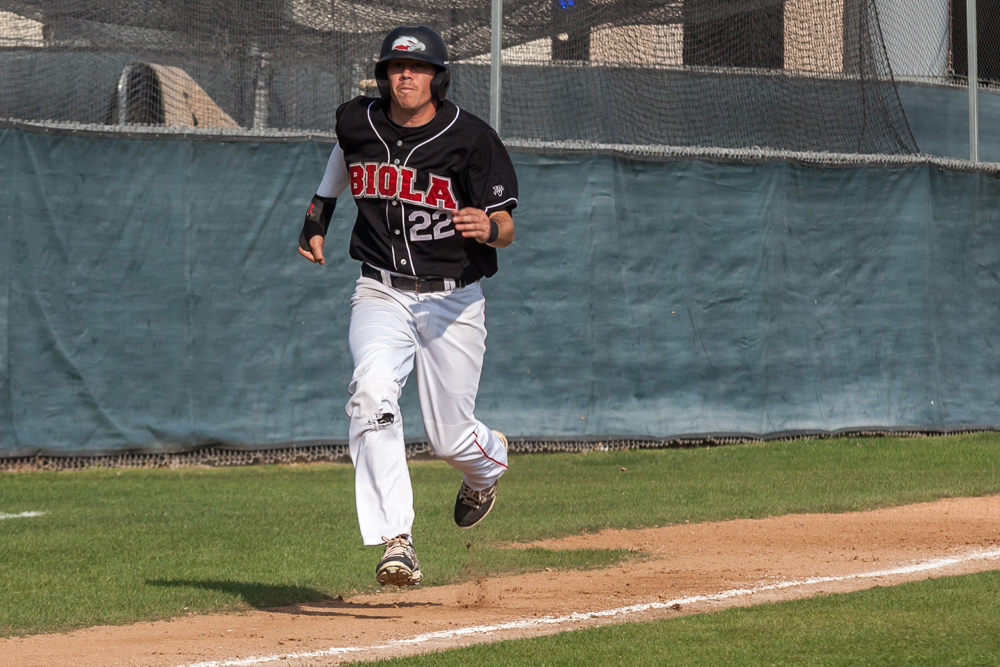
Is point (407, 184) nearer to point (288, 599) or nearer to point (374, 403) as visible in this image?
point (374, 403)

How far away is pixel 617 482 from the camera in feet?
31.6

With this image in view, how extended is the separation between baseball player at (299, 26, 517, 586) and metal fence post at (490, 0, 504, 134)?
177 inches

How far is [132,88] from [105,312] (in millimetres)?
1801

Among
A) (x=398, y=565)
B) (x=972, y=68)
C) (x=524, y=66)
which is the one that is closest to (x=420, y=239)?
(x=398, y=565)

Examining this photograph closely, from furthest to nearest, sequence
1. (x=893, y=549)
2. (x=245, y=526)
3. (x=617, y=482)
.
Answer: (x=617, y=482), (x=245, y=526), (x=893, y=549)

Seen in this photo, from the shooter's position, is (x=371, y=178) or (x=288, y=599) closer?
(x=371, y=178)

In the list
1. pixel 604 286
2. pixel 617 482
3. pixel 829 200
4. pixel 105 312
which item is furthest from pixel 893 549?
pixel 105 312

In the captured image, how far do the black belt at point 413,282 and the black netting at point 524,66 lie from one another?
5.05 meters

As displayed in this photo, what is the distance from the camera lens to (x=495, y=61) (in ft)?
33.2

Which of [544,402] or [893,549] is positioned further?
[544,402]

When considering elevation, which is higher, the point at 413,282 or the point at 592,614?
the point at 413,282

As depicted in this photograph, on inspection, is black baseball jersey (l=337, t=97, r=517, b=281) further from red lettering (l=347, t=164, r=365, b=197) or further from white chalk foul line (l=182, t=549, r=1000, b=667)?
white chalk foul line (l=182, t=549, r=1000, b=667)

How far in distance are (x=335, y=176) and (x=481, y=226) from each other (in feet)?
3.53

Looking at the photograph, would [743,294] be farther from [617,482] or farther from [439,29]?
[439,29]
